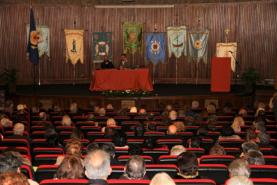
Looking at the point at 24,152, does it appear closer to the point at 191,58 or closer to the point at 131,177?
the point at 131,177

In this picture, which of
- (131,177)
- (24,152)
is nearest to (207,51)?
(24,152)

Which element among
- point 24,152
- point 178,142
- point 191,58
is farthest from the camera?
point 191,58

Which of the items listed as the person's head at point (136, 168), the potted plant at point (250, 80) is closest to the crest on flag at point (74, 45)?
the potted plant at point (250, 80)

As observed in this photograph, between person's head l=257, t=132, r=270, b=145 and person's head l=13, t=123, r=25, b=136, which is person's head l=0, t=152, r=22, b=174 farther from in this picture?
person's head l=257, t=132, r=270, b=145

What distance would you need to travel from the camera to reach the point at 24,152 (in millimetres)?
7012

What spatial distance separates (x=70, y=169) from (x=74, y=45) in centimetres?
1630

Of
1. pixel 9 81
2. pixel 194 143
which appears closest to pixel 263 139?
pixel 194 143

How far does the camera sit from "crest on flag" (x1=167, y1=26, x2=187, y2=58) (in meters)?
20.8

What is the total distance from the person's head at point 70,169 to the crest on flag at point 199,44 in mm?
16612

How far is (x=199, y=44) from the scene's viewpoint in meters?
20.8

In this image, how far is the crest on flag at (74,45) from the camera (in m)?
20.5

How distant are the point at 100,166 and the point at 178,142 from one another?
3.96m

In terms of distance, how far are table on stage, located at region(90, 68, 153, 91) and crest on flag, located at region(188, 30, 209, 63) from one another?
13.2 ft

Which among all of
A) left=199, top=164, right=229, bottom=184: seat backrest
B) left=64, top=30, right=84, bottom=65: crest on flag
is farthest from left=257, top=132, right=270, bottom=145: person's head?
left=64, top=30, right=84, bottom=65: crest on flag
